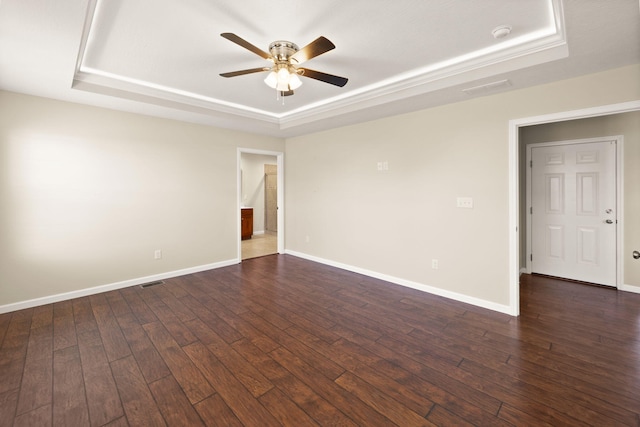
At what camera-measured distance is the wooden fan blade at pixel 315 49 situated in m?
1.85

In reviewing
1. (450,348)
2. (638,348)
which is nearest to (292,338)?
(450,348)

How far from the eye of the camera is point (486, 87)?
2883 mm

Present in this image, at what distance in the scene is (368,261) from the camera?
449 cm

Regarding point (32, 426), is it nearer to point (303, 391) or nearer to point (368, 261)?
point (303, 391)

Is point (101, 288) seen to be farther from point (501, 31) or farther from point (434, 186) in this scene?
point (501, 31)

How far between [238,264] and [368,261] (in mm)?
2407

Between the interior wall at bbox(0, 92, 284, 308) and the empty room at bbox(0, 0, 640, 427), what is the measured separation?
0.9 inches

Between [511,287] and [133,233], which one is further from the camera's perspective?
[133,233]

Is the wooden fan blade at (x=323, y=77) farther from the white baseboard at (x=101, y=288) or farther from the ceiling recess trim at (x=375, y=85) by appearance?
the white baseboard at (x=101, y=288)

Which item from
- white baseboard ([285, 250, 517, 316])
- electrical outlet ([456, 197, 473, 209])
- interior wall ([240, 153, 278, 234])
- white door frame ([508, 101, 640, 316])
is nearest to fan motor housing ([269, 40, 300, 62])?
white door frame ([508, 101, 640, 316])

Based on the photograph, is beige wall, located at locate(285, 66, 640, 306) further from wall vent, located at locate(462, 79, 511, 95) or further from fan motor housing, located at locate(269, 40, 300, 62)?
fan motor housing, located at locate(269, 40, 300, 62)

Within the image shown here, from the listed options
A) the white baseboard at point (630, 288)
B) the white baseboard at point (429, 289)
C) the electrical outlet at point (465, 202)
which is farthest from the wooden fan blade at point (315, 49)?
the white baseboard at point (630, 288)

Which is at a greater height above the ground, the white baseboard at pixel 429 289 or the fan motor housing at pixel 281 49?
the fan motor housing at pixel 281 49

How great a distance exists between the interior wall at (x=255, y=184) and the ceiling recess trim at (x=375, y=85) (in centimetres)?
369
